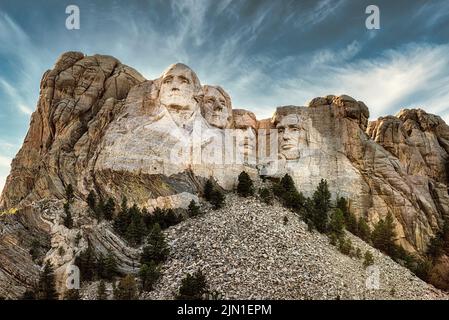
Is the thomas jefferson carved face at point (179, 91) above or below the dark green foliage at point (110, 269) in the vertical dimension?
above

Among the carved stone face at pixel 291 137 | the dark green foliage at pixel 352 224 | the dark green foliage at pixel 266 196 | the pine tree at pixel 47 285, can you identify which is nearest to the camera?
the pine tree at pixel 47 285

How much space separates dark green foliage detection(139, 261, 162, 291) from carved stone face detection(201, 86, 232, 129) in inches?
886

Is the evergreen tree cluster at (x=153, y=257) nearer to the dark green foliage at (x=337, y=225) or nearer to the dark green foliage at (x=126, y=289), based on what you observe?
the dark green foliage at (x=126, y=289)

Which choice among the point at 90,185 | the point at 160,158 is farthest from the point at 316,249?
the point at 90,185

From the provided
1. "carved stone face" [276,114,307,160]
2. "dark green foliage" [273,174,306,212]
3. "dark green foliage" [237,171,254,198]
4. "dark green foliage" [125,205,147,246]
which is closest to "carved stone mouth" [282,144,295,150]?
"carved stone face" [276,114,307,160]

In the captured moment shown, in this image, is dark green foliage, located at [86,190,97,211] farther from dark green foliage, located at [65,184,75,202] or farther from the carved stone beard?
the carved stone beard

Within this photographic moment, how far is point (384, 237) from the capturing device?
205 feet

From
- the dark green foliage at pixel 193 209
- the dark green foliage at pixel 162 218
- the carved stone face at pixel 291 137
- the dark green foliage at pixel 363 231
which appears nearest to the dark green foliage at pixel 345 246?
the dark green foliage at pixel 363 231

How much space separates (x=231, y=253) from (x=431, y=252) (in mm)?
24045

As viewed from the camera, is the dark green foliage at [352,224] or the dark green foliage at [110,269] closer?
the dark green foliage at [110,269]

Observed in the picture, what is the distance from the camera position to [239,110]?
72.3 meters

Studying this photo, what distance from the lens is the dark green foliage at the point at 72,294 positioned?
47.8m

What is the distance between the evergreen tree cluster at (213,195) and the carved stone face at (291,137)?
1072 centimetres
